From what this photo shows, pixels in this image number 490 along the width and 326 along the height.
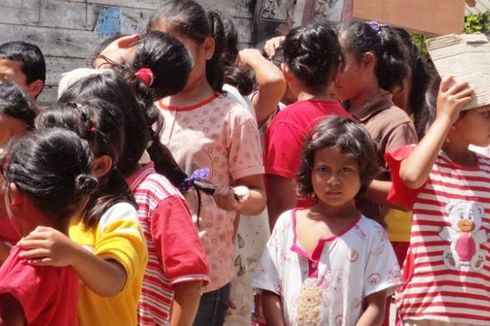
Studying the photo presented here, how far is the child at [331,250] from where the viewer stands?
136 inches

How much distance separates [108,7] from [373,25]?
92.1 inches

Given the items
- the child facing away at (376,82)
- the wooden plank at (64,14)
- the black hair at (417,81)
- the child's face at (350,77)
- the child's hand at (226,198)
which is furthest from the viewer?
the wooden plank at (64,14)

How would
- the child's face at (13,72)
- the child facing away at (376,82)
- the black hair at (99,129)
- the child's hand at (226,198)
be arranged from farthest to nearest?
the child's face at (13,72) < the child facing away at (376,82) < the child's hand at (226,198) < the black hair at (99,129)

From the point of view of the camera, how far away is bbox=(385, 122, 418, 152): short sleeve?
13.4ft

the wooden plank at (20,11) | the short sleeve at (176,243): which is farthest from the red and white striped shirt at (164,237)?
the wooden plank at (20,11)

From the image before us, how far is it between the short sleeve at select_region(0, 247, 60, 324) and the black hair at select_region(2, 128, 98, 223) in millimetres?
142

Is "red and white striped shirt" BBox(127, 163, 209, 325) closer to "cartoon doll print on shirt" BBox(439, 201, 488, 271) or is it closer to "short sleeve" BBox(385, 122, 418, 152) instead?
"cartoon doll print on shirt" BBox(439, 201, 488, 271)

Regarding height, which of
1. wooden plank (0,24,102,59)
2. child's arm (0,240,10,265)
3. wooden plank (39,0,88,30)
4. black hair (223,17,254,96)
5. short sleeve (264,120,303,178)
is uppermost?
black hair (223,17,254,96)

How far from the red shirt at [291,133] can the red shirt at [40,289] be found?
6.02ft

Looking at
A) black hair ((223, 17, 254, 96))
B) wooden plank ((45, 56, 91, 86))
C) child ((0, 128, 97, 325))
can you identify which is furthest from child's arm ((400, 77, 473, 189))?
wooden plank ((45, 56, 91, 86))

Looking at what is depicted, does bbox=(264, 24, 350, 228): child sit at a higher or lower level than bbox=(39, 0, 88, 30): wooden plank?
higher

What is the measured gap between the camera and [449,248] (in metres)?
3.57

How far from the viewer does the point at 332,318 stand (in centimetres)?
346

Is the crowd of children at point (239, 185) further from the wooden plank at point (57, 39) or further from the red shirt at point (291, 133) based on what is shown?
the wooden plank at point (57, 39)
